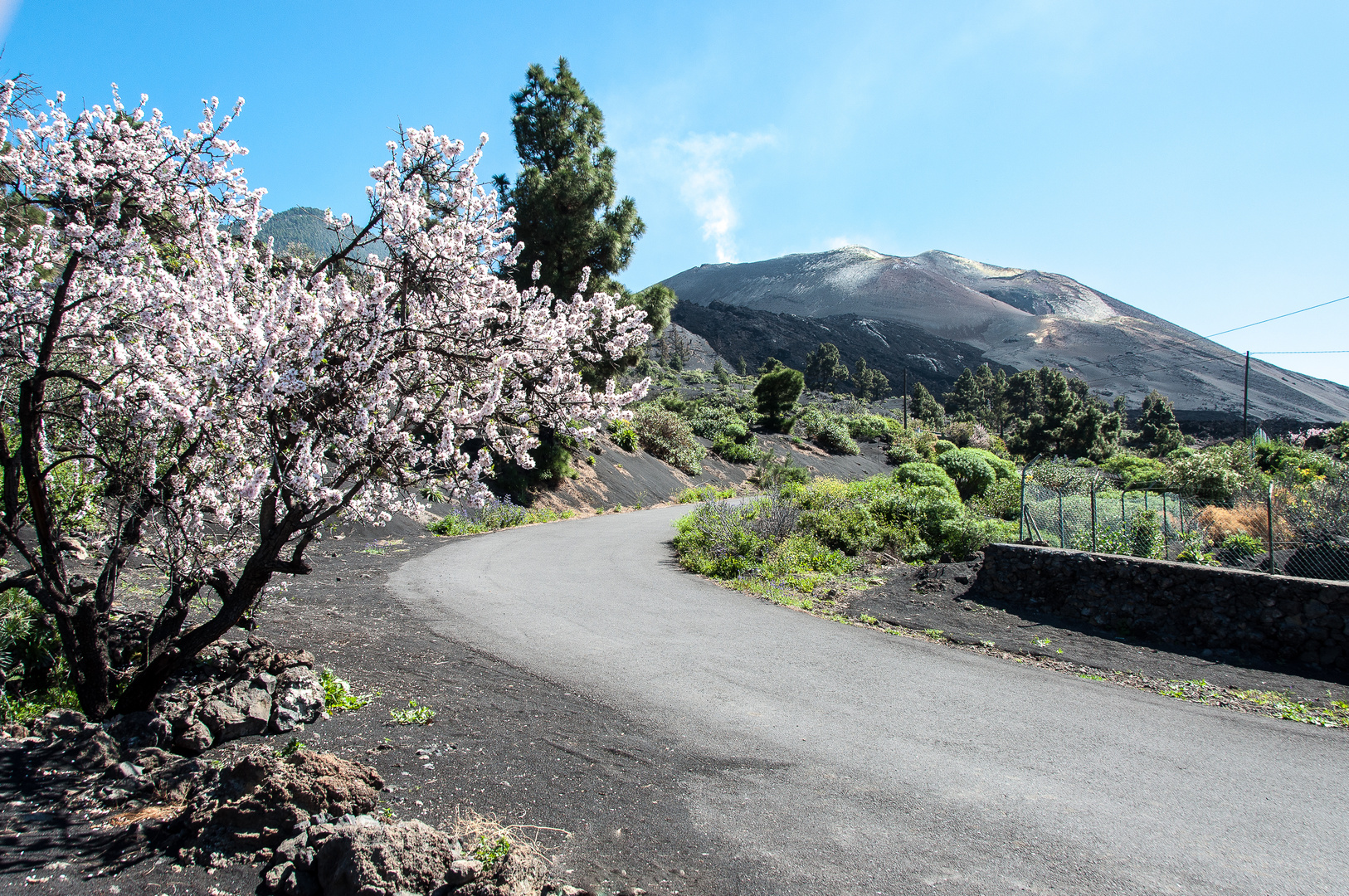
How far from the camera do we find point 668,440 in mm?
29328

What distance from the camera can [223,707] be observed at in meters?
4.16

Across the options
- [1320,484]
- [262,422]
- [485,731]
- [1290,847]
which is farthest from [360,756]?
[1320,484]

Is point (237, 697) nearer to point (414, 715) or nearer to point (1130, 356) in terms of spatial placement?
point (414, 715)

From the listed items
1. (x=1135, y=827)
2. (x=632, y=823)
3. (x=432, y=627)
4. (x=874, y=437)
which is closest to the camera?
(x=632, y=823)

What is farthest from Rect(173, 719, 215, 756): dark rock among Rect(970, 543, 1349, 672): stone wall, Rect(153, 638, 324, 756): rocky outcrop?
Rect(970, 543, 1349, 672): stone wall

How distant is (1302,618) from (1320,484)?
458 cm

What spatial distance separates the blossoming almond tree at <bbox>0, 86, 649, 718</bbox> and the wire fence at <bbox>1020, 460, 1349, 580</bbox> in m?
8.38

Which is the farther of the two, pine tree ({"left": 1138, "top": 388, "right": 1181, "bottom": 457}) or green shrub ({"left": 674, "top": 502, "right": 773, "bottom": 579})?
pine tree ({"left": 1138, "top": 388, "right": 1181, "bottom": 457})

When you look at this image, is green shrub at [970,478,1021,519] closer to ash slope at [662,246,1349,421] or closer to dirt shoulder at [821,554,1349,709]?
dirt shoulder at [821,554,1349,709]

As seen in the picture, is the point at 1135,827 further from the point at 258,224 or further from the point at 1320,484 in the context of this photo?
the point at 1320,484

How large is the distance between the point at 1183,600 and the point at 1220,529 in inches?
200

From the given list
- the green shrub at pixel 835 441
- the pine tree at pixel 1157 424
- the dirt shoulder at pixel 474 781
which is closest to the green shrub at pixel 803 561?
the dirt shoulder at pixel 474 781

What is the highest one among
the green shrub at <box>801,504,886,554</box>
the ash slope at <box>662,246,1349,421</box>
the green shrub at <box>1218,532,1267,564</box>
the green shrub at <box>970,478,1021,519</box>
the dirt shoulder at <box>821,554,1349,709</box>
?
the ash slope at <box>662,246,1349,421</box>

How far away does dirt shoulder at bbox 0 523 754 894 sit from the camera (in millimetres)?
2922
